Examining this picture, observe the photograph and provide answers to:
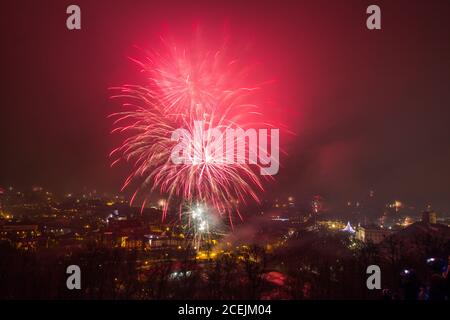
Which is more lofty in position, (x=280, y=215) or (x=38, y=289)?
(x=38, y=289)

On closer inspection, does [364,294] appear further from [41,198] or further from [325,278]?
[41,198]
